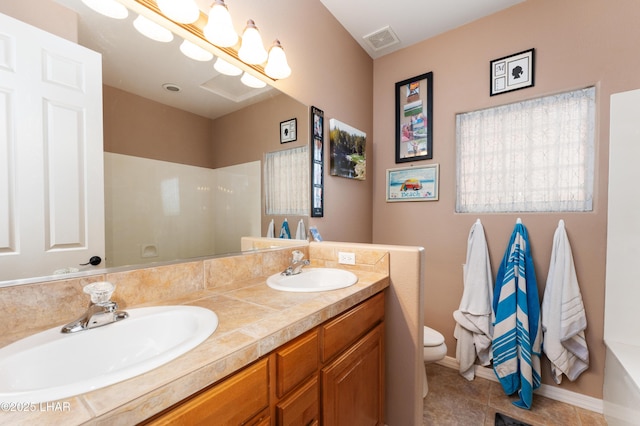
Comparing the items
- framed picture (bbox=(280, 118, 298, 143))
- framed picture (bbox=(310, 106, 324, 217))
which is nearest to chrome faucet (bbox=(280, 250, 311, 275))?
framed picture (bbox=(310, 106, 324, 217))

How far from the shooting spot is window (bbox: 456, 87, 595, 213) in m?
1.71

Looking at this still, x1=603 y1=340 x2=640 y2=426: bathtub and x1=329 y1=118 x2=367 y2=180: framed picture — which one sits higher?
x1=329 y1=118 x2=367 y2=180: framed picture

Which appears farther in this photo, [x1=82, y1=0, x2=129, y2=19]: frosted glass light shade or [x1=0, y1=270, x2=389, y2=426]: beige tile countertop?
[x1=82, y1=0, x2=129, y2=19]: frosted glass light shade

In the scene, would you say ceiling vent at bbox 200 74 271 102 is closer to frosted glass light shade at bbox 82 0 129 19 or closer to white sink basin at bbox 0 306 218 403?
frosted glass light shade at bbox 82 0 129 19

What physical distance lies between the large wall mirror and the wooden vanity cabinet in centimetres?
56

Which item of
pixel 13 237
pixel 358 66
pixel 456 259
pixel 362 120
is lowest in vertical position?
pixel 456 259

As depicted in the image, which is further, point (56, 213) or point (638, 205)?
point (638, 205)

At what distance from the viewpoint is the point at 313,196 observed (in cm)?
177

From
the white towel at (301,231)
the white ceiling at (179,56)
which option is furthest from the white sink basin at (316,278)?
the white ceiling at (179,56)

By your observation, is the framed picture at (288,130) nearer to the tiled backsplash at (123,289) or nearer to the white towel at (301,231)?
the white towel at (301,231)

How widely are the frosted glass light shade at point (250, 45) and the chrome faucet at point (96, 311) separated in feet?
3.84

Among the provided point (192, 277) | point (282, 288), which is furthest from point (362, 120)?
point (192, 277)

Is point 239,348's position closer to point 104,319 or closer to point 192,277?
point 104,319

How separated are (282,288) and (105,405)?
71 cm
